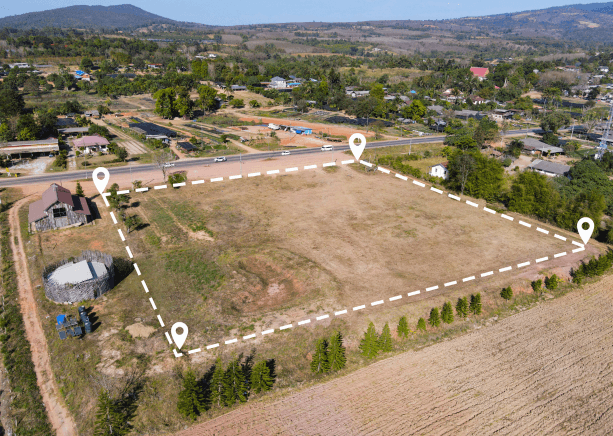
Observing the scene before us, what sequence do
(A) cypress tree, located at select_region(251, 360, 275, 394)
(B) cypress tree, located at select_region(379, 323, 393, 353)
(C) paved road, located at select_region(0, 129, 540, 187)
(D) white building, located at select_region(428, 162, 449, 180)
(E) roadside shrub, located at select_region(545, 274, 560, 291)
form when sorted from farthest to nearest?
(D) white building, located at select_region(428, 162, 449, 180), (C) paved road, located at select_region(0, 129, 540, 187), (E) roadside shrub, located at select_region(545, 274, 560, 291), (B) cypress tree, located at select_region(379, 323, 393, 353), (A) cypress tree, located at select_region(251, 360, 275, 394)

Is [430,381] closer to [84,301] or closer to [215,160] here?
[84,301]

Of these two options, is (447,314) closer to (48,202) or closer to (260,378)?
(260,378)

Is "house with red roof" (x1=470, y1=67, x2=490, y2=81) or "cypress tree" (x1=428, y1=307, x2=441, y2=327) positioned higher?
"house with red roof" (x1=470, y1=67, x2=490, y2=81)

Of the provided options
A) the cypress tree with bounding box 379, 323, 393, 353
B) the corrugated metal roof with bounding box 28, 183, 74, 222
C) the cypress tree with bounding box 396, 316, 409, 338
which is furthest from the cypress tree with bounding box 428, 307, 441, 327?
the corrugated metal roof with bounding box 28, 183, 74, 222

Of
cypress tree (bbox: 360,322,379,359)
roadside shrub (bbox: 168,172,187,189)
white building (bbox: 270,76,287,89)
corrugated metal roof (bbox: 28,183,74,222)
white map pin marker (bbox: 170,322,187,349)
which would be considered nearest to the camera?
cypress tree (bbox: 360,322,379,359)

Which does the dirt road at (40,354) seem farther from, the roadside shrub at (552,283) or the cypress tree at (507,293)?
the roadside shrub at (552,283)

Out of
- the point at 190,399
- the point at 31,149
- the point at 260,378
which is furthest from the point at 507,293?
the point at 31,149

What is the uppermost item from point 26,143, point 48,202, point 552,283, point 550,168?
point 26,143

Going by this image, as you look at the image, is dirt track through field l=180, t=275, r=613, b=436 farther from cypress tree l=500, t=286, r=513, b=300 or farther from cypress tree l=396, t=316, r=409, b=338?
cypress tree l=500, t=286, r=513, b=300
